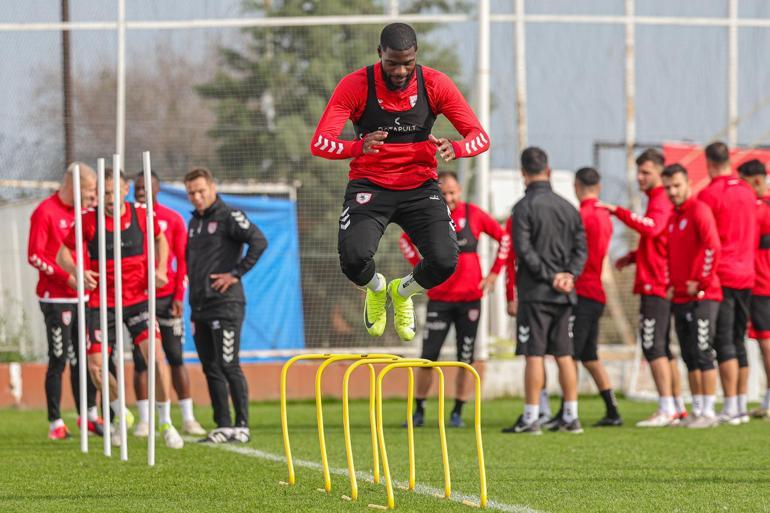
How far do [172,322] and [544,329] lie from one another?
329cm

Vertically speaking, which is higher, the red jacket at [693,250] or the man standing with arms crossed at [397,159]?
the man standing with arms crossed at [397,159]

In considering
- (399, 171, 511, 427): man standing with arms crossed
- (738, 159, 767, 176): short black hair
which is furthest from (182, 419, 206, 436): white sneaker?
(738, 159, 767, 176): short black hair

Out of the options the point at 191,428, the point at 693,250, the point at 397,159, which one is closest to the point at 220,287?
the point at 191,428

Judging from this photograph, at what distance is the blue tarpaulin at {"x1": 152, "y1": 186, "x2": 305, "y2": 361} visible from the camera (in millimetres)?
15484

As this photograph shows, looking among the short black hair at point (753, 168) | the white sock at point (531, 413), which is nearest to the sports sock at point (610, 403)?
the white sock at point (531, 413)

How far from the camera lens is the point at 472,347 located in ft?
38.8

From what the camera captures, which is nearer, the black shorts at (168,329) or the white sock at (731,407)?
the black shorts at (168,329)

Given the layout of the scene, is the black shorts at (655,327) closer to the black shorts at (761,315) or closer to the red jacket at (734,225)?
the red jacket at (734,225)

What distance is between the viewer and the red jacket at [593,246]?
1163 centimetres

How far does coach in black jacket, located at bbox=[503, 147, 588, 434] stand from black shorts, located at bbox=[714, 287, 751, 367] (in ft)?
5.76

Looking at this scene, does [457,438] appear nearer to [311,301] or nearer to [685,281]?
[685,281]

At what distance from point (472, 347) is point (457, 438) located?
1659 millimetres

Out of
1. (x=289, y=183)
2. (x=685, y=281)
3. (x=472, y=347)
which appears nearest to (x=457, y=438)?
(x=472, y=347)

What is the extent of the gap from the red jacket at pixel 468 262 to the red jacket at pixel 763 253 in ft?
8.51
